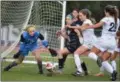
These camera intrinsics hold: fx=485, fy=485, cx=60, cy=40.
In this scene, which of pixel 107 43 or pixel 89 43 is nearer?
pixel 107 43

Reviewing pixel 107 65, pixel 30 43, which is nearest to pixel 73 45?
pixel 30 43

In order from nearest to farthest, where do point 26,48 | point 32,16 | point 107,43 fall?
point 107,43, point 26,48, point 32,16

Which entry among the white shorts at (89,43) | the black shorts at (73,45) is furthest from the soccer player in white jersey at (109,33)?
the black shorts at (73,45)

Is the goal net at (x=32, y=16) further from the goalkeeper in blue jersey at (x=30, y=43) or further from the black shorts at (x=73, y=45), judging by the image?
the black shorts at (x=73, y=45)

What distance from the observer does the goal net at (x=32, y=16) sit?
13.5 metres

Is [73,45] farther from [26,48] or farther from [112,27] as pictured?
[112,27]

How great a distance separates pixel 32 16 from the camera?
14805 millimetres

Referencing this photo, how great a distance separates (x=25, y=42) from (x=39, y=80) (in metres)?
1.84

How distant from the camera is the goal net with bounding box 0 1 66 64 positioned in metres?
13.5

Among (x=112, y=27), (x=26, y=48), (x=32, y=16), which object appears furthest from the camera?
(x=32, y=16)

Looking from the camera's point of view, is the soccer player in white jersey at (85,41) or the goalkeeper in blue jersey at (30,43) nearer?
the soccer player in white jersey at (85,41)

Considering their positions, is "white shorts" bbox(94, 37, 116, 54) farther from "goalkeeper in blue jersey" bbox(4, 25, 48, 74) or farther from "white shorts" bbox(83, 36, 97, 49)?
"goalkeeper in blue jersey" bbox(4, 25, 48, 74)

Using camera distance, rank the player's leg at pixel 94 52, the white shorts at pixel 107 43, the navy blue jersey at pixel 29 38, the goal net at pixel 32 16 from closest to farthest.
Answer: the white shorts at pixel 107 43 → the player's leg at pixel 94 52 → the navy blue jersey at pixel 29 38 → the goal net at pixel 32 16

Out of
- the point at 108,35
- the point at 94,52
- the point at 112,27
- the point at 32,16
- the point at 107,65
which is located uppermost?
the point at 32,16
